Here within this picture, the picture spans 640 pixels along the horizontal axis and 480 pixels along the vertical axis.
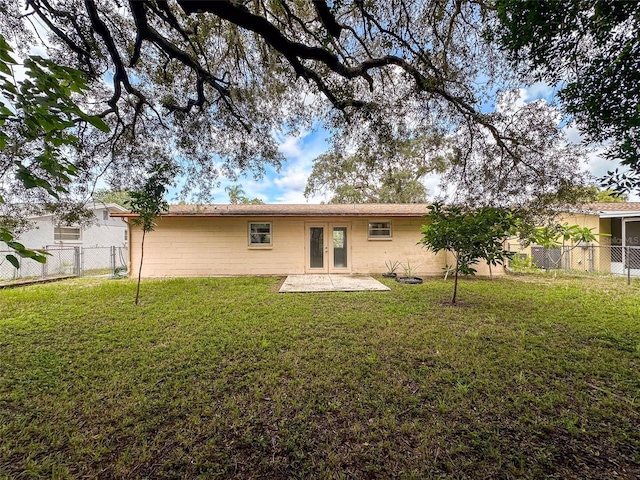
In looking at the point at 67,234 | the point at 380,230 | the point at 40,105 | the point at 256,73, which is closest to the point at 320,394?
the point at 40,105

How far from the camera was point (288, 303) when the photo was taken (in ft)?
19.8

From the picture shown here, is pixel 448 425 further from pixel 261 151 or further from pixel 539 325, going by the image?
pixel 261 151

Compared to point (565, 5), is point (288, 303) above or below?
below

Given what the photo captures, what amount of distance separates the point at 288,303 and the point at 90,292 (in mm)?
5616

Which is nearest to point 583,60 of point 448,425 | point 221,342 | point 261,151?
point 448,425

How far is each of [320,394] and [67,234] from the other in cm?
1596

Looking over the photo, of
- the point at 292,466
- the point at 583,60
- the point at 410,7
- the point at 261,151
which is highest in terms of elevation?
the point at 410,7

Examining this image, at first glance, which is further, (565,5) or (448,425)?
(448,425)

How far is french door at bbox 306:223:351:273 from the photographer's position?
10.2 m

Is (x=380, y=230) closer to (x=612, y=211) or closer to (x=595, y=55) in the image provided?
(x=595, y=55)

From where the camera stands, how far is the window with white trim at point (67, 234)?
12.5 metres

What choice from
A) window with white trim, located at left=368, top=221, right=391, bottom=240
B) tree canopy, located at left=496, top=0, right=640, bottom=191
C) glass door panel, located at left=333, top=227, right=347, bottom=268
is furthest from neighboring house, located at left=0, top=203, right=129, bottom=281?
tree canopy, located at left=496, top=0, right=640, bottom=191

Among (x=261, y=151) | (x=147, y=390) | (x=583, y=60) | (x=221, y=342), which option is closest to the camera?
(x=583, y=60)

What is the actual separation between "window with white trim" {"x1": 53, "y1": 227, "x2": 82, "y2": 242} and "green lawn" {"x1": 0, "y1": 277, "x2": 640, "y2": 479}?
957cm
